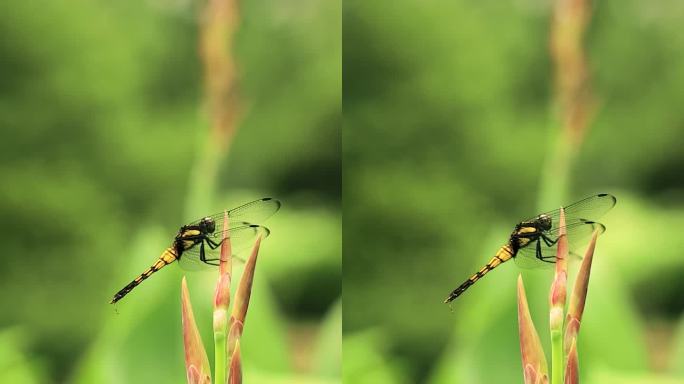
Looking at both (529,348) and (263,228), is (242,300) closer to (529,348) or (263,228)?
(263,228)

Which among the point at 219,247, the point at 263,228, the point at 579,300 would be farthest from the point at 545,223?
the point at 219,247

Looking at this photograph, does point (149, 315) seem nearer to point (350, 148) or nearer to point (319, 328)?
point (319, 328)

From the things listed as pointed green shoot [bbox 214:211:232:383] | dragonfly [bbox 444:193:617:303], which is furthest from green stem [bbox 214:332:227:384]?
dragonfly [bbox 444:193:617:303]

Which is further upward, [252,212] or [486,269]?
[252,212]

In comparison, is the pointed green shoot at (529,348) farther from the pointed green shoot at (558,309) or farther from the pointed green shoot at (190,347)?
the pointed green shoot at (190,347)

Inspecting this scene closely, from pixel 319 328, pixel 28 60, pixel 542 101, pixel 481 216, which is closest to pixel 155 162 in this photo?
pixel 28 60

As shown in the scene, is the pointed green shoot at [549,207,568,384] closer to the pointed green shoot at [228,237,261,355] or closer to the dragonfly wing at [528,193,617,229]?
the dragonfly wing at [528,193,617,229]

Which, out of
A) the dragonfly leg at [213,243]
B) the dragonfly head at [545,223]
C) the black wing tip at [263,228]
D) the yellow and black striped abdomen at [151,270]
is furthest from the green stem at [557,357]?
the yellow and black striped abdomen at [151,270]
